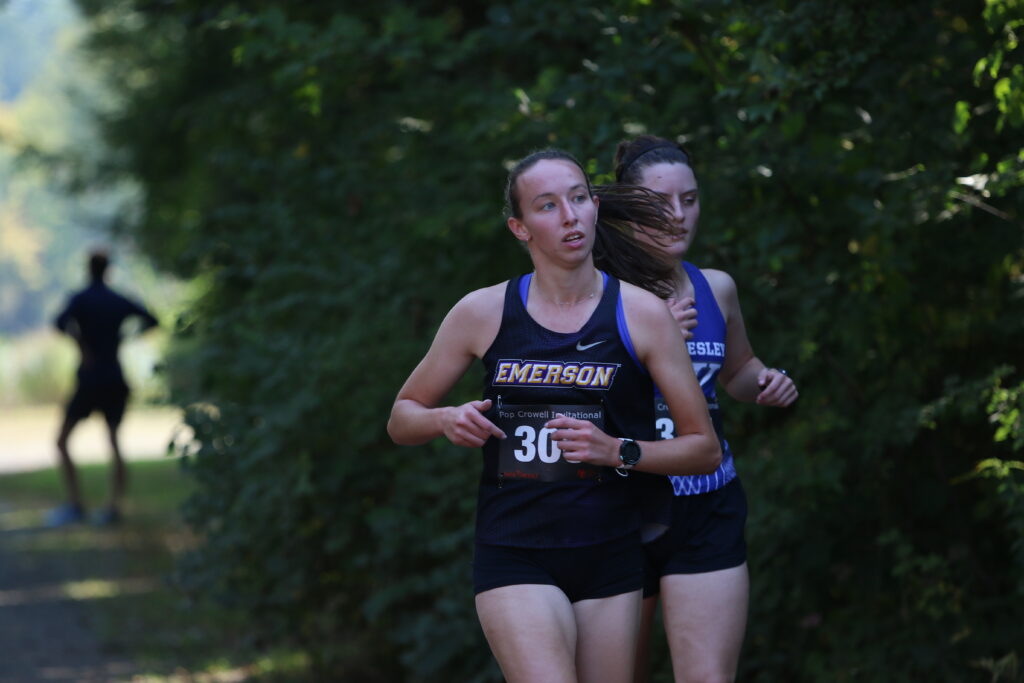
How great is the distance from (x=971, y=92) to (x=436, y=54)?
263 centimetres

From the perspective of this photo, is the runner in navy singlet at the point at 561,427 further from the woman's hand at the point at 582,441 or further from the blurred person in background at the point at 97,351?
the blurred person in background at the point at 97,351

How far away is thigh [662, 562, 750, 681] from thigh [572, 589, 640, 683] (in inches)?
14.8

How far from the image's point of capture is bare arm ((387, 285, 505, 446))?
11.8ft

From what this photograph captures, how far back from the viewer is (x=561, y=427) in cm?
340

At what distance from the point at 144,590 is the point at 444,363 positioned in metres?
7.25

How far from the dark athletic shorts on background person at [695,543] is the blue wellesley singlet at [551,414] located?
46cm

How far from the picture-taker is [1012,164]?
4445 mm

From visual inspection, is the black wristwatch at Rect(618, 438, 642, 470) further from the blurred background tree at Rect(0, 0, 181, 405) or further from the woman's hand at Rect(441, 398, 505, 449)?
the blurred background tree at Rect(0, 0, 181, 405)

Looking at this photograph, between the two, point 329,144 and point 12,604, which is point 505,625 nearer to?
point 329,144

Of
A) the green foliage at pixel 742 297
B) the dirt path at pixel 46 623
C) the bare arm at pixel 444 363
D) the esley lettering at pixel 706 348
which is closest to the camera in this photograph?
the bare arm at pixel 444 363

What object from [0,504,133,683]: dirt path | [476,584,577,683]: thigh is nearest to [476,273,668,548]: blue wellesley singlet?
[476,584,577,683]: thigh

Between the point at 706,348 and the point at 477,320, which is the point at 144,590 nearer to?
the point at 706,348

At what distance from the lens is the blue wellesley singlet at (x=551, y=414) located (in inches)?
137

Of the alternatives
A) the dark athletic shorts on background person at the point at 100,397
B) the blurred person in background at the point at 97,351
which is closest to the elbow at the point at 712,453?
the blurred person in background at the point at 97,351
